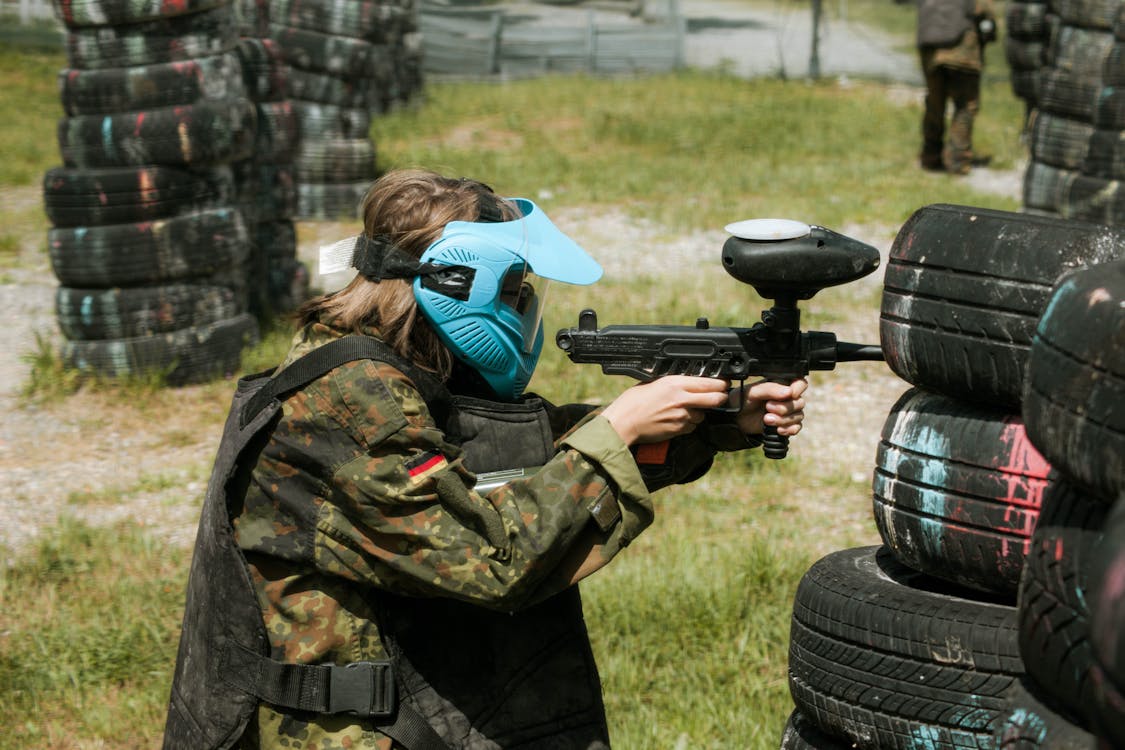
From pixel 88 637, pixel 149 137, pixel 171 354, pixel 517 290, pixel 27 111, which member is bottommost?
pixel 88 637

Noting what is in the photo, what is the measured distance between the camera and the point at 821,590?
10.1ft

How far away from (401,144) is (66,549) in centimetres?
1153

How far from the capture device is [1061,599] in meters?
1.84

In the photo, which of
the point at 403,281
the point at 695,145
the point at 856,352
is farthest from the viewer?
the point at 695,145

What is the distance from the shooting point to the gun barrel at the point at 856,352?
3.00 m

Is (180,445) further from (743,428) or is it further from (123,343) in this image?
(743,428)

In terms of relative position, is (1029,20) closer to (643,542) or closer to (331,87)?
(331,87)

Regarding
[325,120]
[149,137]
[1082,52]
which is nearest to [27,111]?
[325,120]

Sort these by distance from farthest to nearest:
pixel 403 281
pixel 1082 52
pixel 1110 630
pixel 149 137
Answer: pixel 1082 52 → pixel 149 137 → pixel 403 281 → pixel 1110 630

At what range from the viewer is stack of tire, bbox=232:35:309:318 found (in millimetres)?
8781

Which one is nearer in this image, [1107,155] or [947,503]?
[947,503]

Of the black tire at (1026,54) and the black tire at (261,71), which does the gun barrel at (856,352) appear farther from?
the black tire at (1026,54)

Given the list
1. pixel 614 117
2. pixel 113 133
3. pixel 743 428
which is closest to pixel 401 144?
pixel 614 117

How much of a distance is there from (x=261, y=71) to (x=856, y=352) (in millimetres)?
6726
